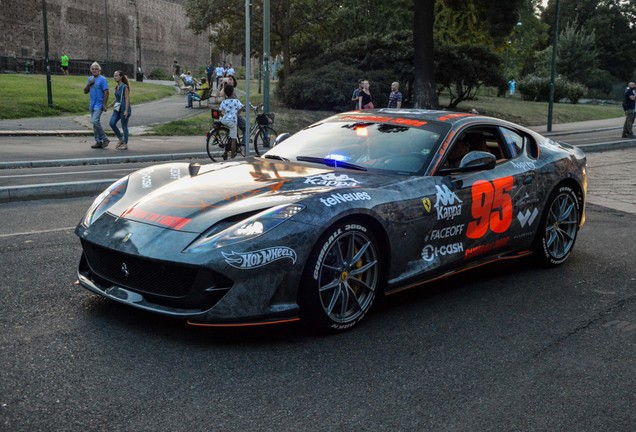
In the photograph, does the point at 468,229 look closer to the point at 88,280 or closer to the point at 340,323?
the point at 340,323

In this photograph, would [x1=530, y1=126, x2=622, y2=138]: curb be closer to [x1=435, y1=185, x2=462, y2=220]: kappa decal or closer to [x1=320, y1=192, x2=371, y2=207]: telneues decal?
[x1=435, y1=185, x2=462, y2=220]: kappa decal

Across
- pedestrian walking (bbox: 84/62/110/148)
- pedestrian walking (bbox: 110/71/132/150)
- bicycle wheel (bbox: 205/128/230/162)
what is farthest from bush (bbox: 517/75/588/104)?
pedestrian walking (bbox: 84/62/110/148)

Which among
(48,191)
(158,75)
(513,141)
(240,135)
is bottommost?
(48,191)

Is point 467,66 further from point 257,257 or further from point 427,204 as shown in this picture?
point 257,257

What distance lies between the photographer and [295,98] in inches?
1294

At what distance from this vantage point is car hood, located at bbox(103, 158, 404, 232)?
171 inches

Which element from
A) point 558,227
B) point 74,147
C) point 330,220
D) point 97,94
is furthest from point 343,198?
point 74,147

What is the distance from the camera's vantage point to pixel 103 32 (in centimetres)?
7431

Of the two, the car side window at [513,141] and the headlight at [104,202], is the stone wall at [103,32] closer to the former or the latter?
the car side window at [513,141]

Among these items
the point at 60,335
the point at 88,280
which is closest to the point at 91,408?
the point at 60,335

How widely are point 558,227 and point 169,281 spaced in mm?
3832

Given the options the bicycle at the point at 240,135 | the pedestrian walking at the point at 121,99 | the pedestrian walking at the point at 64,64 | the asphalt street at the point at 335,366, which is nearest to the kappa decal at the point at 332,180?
the asphalt street at the point at 335,366

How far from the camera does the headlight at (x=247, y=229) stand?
4.07 metres

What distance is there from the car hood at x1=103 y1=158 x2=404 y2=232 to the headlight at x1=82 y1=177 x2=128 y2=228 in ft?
0.18
